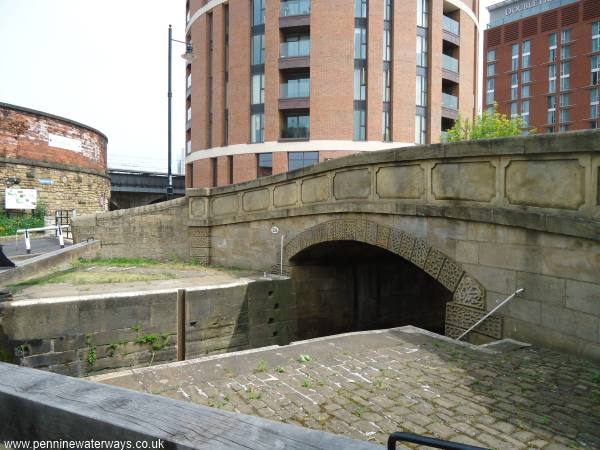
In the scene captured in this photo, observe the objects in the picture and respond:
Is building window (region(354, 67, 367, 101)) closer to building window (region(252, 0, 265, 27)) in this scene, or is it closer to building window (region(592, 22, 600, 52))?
building window (region(252, 0, 265, 27))

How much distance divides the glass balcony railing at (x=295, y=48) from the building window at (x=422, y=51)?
737 cm

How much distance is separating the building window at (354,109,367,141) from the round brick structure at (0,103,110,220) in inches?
717

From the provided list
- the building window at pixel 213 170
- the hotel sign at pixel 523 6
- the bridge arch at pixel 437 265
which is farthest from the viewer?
the hotel sign at pixel 523 6

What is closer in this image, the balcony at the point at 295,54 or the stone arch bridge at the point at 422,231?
the stone arch bridge at the point at 422,231

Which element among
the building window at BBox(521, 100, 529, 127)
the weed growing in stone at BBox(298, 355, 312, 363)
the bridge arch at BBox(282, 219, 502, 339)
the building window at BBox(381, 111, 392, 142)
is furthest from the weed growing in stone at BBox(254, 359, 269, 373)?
the building window at BBox(521, 100, 529, 127)

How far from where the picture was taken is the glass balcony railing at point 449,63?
1153 inches

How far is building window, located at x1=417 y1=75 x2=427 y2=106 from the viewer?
92.4ft

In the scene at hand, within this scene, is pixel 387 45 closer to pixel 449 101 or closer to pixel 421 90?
pixel 421 90

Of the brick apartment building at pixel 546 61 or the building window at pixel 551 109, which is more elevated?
the brick apartment building at pixel 546 61

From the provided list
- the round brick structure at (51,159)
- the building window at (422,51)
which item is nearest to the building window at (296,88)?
the building window at (422,51)

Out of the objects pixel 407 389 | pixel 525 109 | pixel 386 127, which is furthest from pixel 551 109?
pixel 407 389

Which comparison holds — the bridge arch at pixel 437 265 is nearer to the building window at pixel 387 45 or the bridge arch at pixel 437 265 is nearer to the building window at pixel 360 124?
the building window at pixel 360 124

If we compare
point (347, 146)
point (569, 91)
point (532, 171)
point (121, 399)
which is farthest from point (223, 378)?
point (569, 91)

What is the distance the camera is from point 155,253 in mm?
14117
